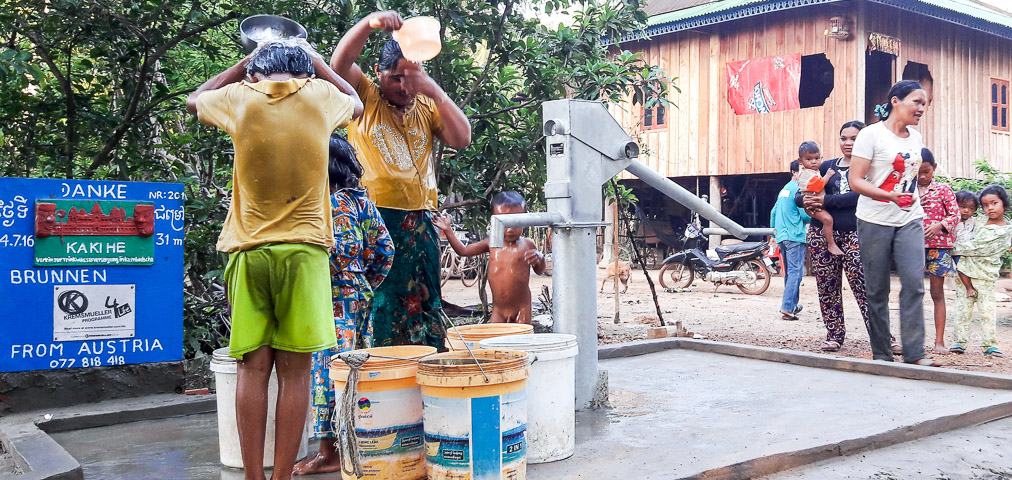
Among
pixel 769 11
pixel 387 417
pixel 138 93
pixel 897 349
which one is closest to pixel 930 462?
pixel 387 417

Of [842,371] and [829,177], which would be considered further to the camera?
[829,177]

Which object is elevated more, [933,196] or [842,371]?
[933,196]

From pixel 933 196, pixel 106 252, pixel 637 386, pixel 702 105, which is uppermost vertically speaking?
pixel 702 105

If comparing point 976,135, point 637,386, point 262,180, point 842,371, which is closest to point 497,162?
point 637,386

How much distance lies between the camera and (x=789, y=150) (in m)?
16.8

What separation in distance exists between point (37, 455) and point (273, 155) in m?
1.70

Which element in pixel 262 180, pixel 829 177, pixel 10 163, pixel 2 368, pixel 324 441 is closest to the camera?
pixel 262 180

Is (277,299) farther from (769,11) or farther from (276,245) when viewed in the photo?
(769,11)

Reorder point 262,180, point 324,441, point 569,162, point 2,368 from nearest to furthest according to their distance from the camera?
point 262,180, point 324,441, point 569,162, point 2,368

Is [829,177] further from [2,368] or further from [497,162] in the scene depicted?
[2,368]

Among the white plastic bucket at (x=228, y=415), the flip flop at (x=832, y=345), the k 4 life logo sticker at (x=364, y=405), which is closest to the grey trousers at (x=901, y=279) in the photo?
the flip flop at (x=832, y=345)

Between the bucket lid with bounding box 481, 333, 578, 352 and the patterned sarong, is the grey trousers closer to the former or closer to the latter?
the bucket lid with bounding box 481, 333, 578, 352

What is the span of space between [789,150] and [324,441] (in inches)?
602

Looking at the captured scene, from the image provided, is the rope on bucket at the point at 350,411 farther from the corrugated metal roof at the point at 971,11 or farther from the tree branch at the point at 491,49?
the corrugated metal roof at the point at 971,11
